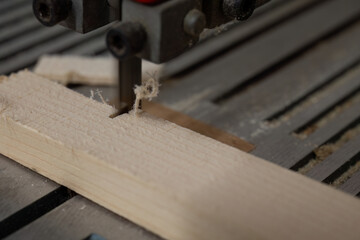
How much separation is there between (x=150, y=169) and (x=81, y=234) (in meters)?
0.18

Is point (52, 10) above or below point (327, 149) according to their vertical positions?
above

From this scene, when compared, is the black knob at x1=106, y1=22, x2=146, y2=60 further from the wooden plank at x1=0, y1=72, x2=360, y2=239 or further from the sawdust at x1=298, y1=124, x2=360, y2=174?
the sawdust at x1=298, y1=124, x2=360, y2=174

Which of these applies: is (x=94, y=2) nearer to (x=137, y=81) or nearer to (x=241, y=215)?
(x=137, y=81)

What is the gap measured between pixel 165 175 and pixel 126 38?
26 cm

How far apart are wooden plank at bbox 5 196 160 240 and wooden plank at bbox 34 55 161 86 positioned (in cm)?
58

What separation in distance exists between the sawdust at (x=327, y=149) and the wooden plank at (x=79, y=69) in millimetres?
513

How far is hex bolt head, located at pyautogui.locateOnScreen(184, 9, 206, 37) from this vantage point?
1.10 metres

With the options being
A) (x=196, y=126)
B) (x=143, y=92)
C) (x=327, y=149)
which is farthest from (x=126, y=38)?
(x=327, y=149)

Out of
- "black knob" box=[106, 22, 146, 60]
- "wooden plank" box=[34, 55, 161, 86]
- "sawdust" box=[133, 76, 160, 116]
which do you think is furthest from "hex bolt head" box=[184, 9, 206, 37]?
"wooden plank" box=[34, 55, 161, 86]

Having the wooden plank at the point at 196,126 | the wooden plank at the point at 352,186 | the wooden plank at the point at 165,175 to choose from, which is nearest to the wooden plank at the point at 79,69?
the wooden plank at the point at 196,126

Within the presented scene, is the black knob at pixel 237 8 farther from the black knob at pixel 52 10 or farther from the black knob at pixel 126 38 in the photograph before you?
the black knob at pixel 52 10

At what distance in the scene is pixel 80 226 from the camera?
1.20m

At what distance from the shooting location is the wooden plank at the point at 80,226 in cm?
117

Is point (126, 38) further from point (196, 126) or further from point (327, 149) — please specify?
point (327, 149)
